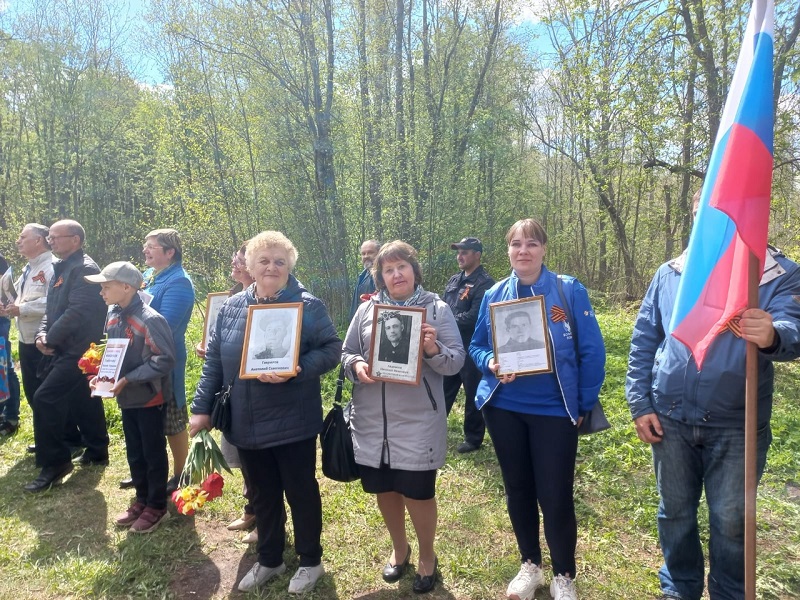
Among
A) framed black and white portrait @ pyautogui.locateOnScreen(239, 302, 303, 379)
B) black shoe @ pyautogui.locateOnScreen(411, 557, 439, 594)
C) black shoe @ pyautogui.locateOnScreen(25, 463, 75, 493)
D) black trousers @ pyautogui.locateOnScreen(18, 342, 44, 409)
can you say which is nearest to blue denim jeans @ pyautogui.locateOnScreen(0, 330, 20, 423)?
black trousers @ pyautogui.locateOnScreen(18, 342, 44, 409)

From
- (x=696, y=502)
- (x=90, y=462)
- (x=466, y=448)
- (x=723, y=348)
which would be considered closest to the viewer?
(x=723, y=348)

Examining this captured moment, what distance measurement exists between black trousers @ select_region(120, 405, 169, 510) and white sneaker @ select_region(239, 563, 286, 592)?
1.07 metres

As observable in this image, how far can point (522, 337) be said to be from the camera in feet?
8.77

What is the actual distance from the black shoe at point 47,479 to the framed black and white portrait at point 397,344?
3508mm

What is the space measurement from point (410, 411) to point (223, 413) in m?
1.06

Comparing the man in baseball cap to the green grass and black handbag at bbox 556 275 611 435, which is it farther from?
black handbag at bbox 556 275 611 435

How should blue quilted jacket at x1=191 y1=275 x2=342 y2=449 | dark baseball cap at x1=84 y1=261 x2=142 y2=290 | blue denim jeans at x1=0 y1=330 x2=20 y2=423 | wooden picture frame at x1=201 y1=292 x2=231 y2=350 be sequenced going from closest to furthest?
blue quilted jacket at x1=191 y1=275 x2=342 y2=449 < dark baseball cap at x1=84 y1=261 x2=142 y2=290 < wooden picture frame at x1=201 y1=292 x2=231 y2=350 < blue denim jeans at x1=0 y1=330 x2=20 y2=423

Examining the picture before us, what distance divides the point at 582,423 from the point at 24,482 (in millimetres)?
4763

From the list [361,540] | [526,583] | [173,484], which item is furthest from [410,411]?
[173,484]

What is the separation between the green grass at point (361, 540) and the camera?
3084 mm

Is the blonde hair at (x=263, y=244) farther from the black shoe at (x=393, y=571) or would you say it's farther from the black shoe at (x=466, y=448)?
the black shoe at (x=466, y=448)

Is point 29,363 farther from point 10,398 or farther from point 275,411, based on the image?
point 275,411

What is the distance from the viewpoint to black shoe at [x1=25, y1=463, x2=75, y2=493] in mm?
4382

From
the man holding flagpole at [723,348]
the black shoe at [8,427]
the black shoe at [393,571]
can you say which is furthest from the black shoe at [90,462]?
the man holding flagpole at [723,348]
